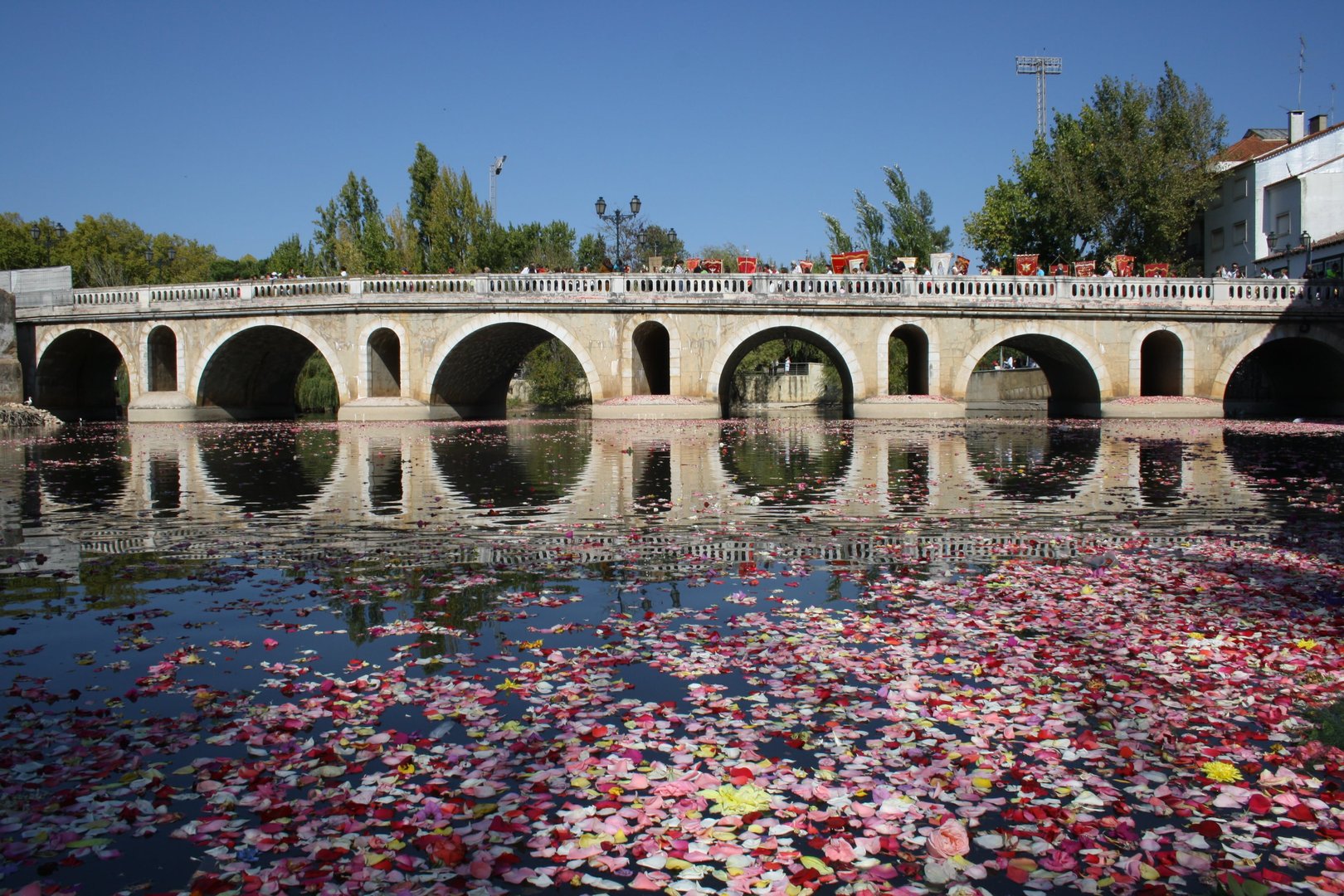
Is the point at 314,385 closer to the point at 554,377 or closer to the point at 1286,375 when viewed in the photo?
the point at 554,377

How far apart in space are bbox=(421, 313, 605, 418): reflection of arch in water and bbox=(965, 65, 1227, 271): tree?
25.5 m

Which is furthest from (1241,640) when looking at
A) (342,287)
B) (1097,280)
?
(342,287)

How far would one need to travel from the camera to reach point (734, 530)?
1122 centimetres

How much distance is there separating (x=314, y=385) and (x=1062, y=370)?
35.0m

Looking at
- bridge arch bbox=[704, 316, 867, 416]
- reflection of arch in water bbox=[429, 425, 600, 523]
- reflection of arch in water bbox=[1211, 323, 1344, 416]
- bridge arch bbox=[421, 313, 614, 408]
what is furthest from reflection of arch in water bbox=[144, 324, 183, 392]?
reflection of arch in water bbox=[1211, 323, 1344, 416]

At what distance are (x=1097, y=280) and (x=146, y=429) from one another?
3432cm

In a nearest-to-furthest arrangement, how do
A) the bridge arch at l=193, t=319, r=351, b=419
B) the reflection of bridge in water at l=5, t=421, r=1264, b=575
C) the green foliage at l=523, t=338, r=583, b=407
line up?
1. the reflection of bridge in water at l=5, t=421, r=1264, b=575
2. the bridge arch at l=193, t=319, r=351, b=419
3. the green foliage at l=523, t=338, r=583, b=407

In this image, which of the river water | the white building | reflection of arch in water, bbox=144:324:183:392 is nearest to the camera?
the river water

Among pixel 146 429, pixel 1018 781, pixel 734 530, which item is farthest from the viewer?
pixel 146 429

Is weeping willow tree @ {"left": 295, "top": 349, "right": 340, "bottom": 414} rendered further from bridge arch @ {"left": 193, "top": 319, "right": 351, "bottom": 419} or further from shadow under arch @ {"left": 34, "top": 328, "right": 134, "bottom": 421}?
shadow under arch @ {"left": 34, "top": 328, "right": 134, "bottom": 421}

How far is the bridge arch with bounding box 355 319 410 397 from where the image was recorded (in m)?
39.8

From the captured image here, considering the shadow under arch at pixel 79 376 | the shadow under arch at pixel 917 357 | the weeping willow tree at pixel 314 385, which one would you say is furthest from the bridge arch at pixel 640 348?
the shadow under arch at pixel 79 376

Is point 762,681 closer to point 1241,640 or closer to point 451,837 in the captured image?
point 451,837

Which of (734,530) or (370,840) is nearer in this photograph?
(370,840)
